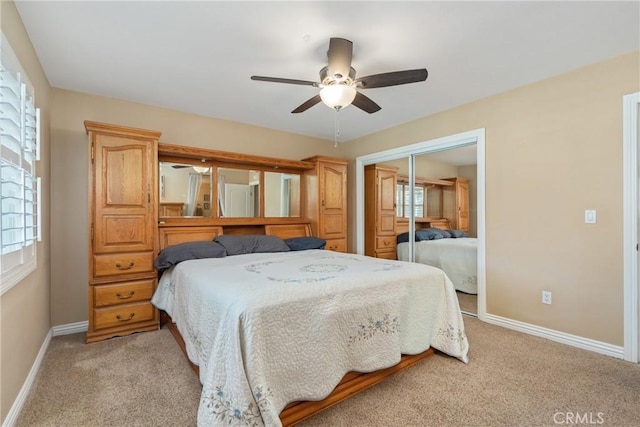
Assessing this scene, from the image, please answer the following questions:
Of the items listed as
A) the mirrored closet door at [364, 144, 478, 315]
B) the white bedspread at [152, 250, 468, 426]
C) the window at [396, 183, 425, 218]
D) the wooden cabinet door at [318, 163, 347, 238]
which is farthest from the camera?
the wooden cabinet door at [318, 163, 347, 238]

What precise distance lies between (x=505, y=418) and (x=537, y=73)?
279 centimetres

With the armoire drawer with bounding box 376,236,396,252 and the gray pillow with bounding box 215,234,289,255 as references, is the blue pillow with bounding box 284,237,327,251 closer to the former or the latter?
the gray pillow with bounding box 215,234,289,255

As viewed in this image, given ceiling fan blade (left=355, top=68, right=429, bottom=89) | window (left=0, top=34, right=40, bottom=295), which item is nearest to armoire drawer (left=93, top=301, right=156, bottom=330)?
window (left=0, top=34, right=40, bottom=295)

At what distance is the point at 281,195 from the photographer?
439 centimetres

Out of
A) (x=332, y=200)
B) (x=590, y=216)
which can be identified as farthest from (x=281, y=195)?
(x=590, y=216)

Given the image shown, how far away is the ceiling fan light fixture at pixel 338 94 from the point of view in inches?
83.9

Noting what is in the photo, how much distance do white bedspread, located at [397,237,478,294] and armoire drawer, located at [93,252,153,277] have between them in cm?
327

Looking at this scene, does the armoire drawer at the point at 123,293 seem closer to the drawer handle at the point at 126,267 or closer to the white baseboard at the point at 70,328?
the drawer handle at the point at 126,267

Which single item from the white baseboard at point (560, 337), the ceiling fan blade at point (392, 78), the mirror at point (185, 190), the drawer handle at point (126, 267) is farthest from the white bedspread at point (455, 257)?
the drawer handle at point (126, 267)

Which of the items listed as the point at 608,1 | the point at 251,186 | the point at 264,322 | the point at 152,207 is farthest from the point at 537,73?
the point at 152,207

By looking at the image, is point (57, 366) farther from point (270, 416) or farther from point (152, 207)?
point (270, 416)

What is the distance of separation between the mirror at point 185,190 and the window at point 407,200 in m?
2.65

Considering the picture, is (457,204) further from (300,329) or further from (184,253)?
(184,253)

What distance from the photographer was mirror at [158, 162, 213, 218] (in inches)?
139
